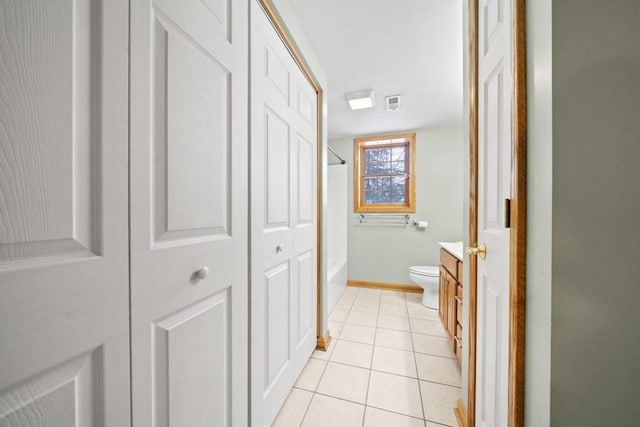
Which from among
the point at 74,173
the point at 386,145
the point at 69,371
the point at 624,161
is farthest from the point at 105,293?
the point at 386,145

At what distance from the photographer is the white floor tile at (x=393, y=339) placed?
1976 millimetres

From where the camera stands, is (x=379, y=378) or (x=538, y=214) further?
(x=379, y=378)

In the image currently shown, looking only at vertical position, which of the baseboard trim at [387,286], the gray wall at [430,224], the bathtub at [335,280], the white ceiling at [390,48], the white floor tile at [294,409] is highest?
the white ceiling at [390,48]

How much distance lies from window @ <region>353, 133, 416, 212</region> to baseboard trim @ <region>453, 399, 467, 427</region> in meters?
2.43

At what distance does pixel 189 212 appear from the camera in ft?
2.33

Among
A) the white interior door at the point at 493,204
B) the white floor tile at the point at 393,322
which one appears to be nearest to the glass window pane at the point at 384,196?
the white floor tile at the point at 393,322

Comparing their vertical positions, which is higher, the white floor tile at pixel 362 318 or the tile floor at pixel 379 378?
the tile floor at pixel 379 378

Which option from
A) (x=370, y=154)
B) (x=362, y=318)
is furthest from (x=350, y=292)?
(x=370, y=154)

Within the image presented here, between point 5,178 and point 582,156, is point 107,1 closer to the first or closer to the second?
point 5,178

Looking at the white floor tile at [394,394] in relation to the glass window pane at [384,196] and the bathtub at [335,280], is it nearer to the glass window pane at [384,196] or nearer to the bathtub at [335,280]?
the bathtub at [335,280]

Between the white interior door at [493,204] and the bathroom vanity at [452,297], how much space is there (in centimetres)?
78

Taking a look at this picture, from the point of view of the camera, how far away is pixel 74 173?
1.49ft

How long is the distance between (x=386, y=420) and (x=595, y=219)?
1350 mm

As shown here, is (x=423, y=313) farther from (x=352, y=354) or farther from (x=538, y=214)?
(x=538, y=214)
